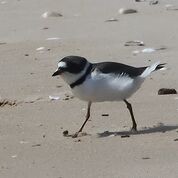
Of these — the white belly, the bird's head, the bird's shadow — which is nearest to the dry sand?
the bird's shadow

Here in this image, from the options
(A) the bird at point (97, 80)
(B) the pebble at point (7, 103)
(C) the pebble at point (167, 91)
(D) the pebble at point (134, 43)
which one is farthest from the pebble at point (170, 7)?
(A) the bird at point (97, 80)

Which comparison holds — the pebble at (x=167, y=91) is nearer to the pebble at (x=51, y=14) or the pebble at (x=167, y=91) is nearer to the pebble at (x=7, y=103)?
the pebble at (x=7, y=103)

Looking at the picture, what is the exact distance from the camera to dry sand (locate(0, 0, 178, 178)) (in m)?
4.60

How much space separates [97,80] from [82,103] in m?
0.98

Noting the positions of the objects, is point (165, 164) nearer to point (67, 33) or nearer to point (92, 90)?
point (92, 90)

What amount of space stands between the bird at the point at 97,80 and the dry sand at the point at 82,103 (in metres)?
0.26

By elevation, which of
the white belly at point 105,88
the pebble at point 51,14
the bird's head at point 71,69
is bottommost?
the pebble at point 51,14

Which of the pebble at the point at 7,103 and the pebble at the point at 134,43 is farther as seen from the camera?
the pebble at the point at 134,43

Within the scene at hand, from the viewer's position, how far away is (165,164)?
14.6ft

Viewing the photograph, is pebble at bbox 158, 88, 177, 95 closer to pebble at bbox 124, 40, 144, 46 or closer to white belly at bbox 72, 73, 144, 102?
white belly at bbox 72, 73, 144, 102

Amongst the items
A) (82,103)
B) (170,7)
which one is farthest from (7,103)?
(170,7)

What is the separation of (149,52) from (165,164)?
12.3ft

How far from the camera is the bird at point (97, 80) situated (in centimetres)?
536

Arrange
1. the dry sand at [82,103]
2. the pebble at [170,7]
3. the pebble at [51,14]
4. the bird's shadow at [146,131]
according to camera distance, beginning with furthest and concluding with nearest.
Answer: the pebble at [170,7]
the pebble at [51,14]
the bird's shadow at [146,131]
the dry sand at [82,103]
